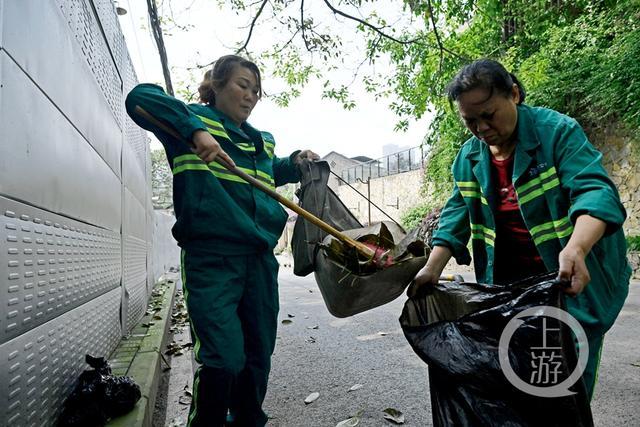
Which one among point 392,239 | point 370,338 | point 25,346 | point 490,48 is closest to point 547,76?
point 490,48

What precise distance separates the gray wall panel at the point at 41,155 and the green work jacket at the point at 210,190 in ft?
1.15

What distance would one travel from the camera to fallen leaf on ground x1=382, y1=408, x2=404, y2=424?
91.6 inches

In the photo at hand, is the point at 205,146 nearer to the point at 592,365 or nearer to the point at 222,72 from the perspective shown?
the point at 222,72

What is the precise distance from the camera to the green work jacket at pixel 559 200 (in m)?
1.39

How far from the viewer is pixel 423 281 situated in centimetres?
177

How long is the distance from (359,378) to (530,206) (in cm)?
194

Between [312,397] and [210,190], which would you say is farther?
[312,397]

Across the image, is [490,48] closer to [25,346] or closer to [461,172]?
[461,172]

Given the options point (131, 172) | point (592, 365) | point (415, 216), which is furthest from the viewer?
point (415, 216)

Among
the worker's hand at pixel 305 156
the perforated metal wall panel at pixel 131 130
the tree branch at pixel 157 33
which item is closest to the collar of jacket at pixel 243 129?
the worker's hand at pixel 305 156

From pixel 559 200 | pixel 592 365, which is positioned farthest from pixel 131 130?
pixel 592 365

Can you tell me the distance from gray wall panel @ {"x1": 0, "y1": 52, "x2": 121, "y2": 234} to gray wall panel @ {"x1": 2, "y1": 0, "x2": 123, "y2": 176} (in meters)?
0.08

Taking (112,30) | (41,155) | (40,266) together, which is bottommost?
(40,266)

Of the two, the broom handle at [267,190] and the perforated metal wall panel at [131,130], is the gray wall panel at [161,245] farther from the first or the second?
the broom handle at [267,190]
